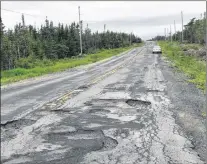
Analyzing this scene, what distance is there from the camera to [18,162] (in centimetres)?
452

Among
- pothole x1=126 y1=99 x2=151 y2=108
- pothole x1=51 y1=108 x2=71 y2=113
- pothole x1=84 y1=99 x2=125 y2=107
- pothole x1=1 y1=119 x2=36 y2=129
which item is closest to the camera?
pothole x1=1 y1=119 x2=36 y2=129

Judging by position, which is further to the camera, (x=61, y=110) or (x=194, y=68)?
(x=194, y=68)

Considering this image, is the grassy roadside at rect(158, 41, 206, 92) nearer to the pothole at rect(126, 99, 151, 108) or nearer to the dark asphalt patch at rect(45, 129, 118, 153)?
the pothole at rect(126, 99, 151, 108)

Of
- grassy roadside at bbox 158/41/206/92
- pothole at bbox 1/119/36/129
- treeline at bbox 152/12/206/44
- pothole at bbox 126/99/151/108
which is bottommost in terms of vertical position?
pothole at bbox 126/99/151/108

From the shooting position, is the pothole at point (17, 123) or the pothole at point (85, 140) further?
the pothole at point (17, 123)

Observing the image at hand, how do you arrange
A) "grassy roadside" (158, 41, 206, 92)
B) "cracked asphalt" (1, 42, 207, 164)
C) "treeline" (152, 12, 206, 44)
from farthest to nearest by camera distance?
"treeline" (152, 12, 206, 44)
"grassy roadside" (158, 41, 206, 92)
"cracked asphalt" (1, 42, 207, 164)

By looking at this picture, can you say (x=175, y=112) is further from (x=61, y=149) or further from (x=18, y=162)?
(x=18, y=162)

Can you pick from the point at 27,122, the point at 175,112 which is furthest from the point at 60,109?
the point at 175,112

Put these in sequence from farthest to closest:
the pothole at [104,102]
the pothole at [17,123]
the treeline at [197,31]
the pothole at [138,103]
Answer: the treeline at [197,31]
the pothole at [104,102]
the pothole at [138,103]
the pothole at [17,123]

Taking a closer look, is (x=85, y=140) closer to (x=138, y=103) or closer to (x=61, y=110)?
(x=61, y=110)

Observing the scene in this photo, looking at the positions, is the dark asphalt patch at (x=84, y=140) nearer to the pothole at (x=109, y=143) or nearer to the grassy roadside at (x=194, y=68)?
the pothole at (x=109, y=143)

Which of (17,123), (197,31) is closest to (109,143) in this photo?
(17,123)

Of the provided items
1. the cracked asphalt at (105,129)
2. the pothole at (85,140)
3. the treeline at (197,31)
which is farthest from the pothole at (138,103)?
the treeline at (197,31)

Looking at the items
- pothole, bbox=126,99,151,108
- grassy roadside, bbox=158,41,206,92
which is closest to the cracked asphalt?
pothole, bbox=126,99,151,108
